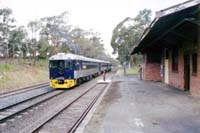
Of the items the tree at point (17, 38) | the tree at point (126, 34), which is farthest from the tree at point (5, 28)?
the tree at point (126, 34)

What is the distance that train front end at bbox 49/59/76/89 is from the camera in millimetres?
25188

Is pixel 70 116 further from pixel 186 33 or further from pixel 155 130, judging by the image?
pixel 186 33

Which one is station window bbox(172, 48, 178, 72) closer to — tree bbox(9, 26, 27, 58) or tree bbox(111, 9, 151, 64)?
tree bbox(9, 26, 27, 58)

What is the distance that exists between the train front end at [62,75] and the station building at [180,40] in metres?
6.20

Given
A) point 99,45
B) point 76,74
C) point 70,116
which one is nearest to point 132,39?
point 99,45

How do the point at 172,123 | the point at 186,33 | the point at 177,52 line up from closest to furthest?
the point at 172,123 < the point at 186,33 < the point at 177,52

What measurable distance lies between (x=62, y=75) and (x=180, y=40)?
945 cm

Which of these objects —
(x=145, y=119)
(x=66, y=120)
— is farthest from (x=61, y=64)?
(x=145, y=119)

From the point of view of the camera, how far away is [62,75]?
25.3 meters

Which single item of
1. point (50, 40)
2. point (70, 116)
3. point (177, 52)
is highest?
point (50, 40)

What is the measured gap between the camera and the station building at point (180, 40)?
1238 centimetres

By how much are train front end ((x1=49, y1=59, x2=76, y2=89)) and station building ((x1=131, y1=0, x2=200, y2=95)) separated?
6.20m

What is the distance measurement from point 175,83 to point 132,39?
52.1 meters

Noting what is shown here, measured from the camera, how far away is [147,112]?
1180 centimetres
